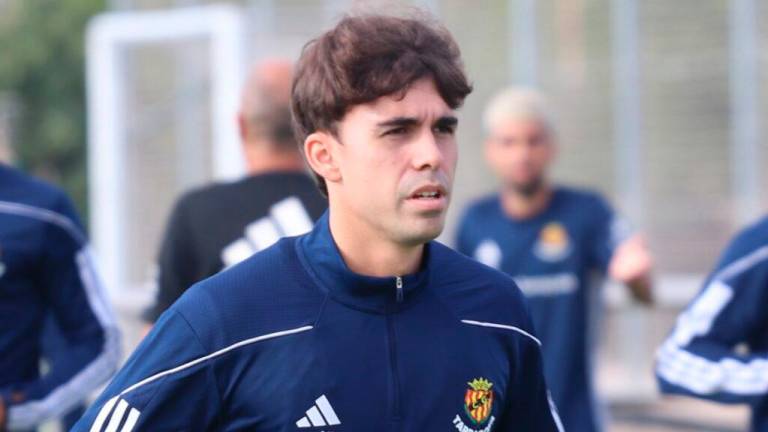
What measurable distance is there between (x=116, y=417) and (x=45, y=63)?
1537 inches

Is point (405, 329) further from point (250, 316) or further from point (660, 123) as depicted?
point (660, 123)

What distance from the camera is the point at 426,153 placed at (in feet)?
9.50

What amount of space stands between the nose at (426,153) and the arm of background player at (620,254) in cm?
300

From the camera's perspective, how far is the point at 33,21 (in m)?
40.9

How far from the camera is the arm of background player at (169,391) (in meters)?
2.89

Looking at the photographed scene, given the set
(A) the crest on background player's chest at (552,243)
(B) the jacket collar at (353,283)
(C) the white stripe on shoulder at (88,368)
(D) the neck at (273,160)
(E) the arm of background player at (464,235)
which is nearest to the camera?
(B) the jacket collar at (353,283)

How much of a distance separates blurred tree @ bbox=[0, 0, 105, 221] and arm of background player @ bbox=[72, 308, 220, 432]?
37.3m

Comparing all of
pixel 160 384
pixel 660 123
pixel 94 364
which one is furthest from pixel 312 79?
pixel 660 123

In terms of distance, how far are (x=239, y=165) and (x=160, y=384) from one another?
6.89 meters

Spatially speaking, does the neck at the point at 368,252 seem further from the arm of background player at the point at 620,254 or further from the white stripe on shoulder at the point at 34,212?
the arm of background player at the point at 620,254

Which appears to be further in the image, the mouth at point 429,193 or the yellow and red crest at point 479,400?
the yellow and red crest at point 479,400

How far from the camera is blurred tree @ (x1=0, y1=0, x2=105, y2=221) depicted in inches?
1585

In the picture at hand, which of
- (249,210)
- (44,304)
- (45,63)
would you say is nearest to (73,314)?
(44,304)

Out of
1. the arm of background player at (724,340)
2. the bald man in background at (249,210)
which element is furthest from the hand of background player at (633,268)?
the bald man in background at (249,210)
